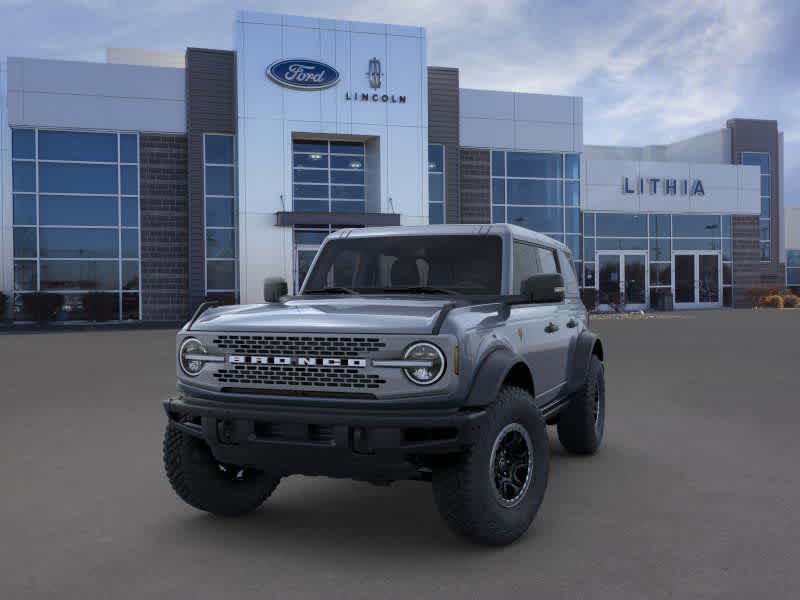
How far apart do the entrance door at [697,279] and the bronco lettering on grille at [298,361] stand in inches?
1488

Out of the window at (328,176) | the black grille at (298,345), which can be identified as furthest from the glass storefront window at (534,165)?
the black grille at (298,345)

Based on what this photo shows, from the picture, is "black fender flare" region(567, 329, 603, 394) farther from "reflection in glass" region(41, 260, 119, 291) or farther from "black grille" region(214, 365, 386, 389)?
"reflection in glass" region(41, 260, 119, 291)

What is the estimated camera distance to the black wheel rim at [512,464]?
4.34 meters

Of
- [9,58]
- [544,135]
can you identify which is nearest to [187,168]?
[9,58]

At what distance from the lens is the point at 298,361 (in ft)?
13.8

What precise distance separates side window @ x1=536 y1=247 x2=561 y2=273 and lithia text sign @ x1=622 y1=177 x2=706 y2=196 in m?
32.9

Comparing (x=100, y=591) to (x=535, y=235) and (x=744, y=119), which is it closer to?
(x=535, y=235)

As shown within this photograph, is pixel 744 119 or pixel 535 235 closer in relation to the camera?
pixel 535 235

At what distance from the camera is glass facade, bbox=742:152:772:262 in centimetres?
4362

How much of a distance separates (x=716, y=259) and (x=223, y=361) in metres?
39.9

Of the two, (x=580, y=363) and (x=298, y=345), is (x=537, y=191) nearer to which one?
(x=580, y=363)

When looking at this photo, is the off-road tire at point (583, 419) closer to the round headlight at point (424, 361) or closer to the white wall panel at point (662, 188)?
the round headlight at point (424, 361)

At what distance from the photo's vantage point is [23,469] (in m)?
6.28

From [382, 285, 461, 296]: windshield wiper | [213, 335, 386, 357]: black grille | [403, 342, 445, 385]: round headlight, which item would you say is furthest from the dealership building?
[403, 342, 445, 385]: round headlight
